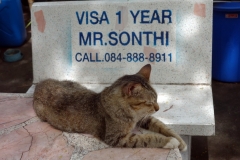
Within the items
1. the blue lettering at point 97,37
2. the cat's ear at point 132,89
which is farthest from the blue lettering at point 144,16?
the cat's ear at point 132,89

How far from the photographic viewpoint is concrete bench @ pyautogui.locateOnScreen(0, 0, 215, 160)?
3770mm

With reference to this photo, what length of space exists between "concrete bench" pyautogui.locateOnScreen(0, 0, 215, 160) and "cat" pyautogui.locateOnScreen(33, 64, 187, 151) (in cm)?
68

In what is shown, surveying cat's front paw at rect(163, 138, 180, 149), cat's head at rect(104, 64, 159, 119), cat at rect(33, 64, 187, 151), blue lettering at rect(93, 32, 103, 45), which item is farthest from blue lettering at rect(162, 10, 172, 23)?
cat's front paw at rect(163, 138, 180, 149)

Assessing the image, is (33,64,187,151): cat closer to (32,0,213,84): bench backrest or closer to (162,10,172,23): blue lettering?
(32,0,213,84): bench backrest

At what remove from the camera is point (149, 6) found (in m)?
3.79

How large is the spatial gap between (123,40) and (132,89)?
1357mm

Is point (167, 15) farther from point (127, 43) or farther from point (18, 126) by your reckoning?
point (18, 126)

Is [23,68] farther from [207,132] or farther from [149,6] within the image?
[207,132]

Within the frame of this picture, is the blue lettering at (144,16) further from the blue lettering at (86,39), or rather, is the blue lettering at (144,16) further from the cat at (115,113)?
the cat at (115,113)

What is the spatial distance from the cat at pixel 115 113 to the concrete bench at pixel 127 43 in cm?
68

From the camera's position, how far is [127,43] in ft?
12.8

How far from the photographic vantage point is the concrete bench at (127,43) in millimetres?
3770

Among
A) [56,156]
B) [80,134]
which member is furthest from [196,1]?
[56,156]

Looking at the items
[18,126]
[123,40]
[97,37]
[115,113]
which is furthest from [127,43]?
[18,126]
